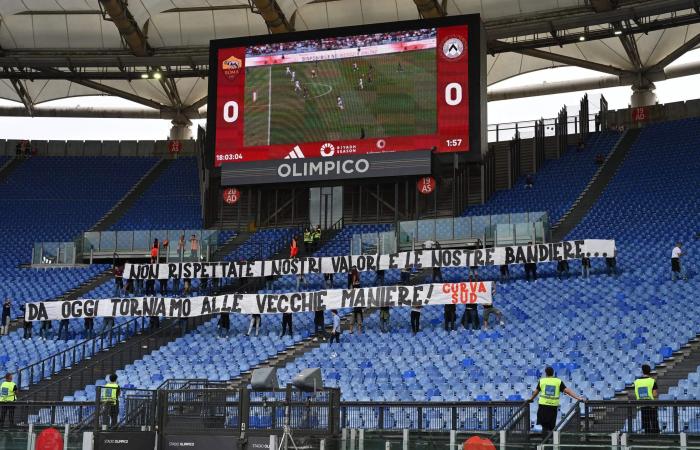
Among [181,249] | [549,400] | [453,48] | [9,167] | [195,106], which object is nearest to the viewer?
[549,400]

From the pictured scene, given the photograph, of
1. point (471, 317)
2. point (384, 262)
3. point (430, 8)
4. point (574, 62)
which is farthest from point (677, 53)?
point (471, 317)

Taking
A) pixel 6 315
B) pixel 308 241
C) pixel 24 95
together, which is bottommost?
pixel 6 315

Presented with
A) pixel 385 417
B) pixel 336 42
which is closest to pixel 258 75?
pixel 336 42

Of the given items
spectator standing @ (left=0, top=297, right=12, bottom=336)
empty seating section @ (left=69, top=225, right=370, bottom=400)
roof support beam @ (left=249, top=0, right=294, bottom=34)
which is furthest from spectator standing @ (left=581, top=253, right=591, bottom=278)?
spectator standing @ (left=0, top=297, right=12, bottom=336)

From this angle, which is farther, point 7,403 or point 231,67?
point 231,67

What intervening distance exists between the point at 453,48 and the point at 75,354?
15463mm

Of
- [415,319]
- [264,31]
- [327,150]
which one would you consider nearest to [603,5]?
[327,150]

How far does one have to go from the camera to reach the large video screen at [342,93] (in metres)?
34.1

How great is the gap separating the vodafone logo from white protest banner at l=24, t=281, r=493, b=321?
21.1ft

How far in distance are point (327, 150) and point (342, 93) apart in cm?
208

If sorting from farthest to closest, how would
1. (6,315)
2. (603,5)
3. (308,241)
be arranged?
(308,241), (603,5), (6,315)

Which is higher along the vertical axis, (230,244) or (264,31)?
(264,31)

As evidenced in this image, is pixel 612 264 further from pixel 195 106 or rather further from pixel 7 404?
pixel 195 106

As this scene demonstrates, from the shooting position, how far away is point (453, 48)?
34.2 meters
